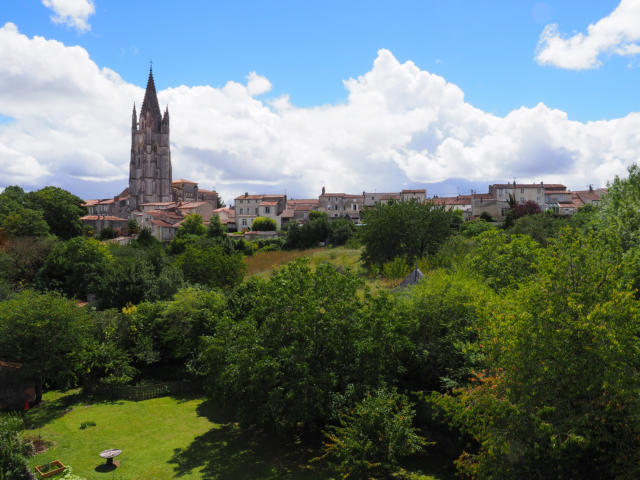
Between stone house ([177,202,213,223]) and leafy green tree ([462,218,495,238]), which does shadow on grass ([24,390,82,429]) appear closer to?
leafy green tree ([462,218,495,238])

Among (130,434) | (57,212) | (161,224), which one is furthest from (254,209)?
(130,434)

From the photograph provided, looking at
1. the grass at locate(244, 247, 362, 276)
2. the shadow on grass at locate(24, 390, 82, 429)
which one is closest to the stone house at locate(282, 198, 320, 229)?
the grass at locate(244, 247, 362, 276)

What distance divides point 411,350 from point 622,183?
21.4 m

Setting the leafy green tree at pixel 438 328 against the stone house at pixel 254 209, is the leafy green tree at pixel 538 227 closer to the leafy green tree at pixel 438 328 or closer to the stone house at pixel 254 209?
Answer: the leafy green tree at pixel 438 328

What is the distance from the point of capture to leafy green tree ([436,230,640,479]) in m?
11.8

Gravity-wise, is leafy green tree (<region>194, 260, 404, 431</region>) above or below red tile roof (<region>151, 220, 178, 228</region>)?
below

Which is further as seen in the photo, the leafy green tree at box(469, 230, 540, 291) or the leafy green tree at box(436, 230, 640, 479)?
the leafy green tree at box(469, 230, 540, 291)

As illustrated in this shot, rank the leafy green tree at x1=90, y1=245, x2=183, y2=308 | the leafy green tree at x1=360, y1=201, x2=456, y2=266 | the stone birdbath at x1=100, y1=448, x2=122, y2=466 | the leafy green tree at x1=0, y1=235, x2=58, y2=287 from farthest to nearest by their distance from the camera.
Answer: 1. the leafy green tree at x1=360, y1=201, x2=456, y2=266
2. the leafy green tree at x1=0, y1=235, x2=58, y2=287
3. the leafy green tree at x1=90, y1=245, x2=183, y2=308
4. the stone birdbath at x1=100, y1=448, x2=122, y2=466

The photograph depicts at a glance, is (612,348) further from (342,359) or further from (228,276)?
(228,276)

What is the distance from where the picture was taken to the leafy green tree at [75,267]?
40.7 meters

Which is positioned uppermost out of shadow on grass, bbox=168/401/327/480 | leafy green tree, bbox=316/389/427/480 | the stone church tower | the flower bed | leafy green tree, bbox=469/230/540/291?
the stone church tower

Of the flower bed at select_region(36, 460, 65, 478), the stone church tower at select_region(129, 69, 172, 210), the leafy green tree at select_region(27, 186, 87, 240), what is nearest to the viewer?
the flower bed at select_region(36, 460, 65, 478)

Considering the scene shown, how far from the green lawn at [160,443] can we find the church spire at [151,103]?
106m

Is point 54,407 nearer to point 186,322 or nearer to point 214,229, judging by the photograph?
point 186,322
